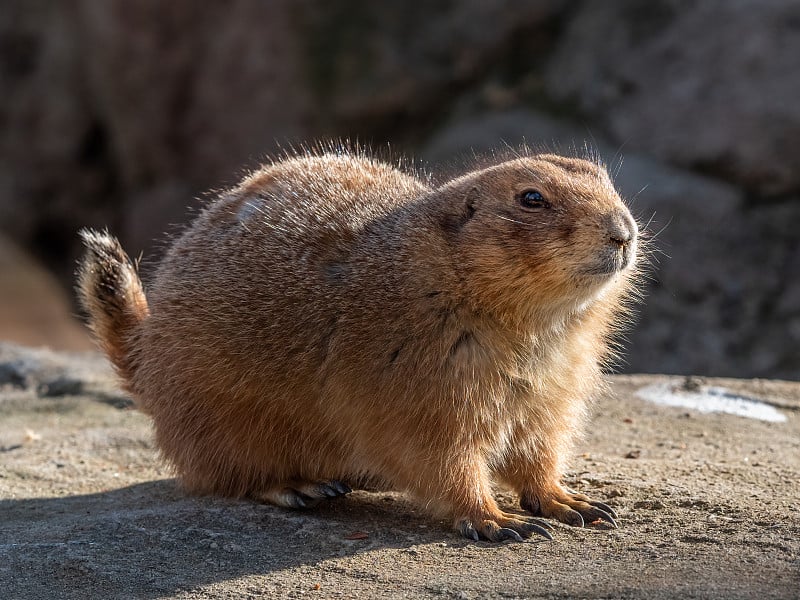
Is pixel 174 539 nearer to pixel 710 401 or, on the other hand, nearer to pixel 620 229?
pixel 620 229

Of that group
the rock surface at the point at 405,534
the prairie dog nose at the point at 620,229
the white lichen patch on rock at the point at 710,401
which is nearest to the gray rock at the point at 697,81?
the white lichen patch on rock at the point at 710,401

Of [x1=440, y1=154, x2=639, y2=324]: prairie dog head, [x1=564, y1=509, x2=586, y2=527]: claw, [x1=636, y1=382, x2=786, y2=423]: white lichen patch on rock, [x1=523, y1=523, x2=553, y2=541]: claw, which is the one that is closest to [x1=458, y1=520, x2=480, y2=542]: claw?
[x1=523, y1=523, x2=553, y2=541]: claw

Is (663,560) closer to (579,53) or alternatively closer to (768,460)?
(768,460)

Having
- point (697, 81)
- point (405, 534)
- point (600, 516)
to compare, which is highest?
point (697, 81)

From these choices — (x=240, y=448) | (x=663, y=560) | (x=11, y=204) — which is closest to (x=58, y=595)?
(x=240, y=448)

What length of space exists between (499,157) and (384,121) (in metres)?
8.58

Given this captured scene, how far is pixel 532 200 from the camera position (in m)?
5.04

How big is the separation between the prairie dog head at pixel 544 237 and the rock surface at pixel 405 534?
3.61ft

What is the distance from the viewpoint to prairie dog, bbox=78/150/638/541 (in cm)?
500

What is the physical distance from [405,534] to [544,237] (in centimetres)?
149

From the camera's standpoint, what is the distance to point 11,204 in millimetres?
19062

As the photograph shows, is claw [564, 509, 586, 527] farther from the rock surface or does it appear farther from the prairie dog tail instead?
the prairie dog tail

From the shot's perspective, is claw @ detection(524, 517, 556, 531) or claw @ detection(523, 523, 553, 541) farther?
claw @ detection(524, 517, 556, 531)

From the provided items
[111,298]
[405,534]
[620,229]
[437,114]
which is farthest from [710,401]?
[437,114]
